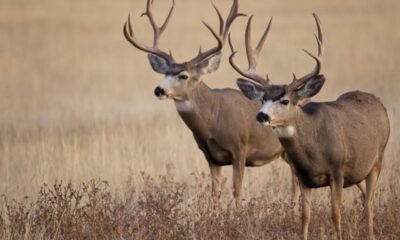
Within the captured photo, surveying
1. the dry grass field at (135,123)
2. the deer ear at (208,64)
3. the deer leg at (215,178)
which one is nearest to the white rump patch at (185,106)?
the deer ear at (208,64)

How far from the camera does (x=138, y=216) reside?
37.3 ft

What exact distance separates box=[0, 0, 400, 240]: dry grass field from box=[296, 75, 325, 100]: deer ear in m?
1.22

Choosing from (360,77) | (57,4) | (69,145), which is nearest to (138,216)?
(69,145)

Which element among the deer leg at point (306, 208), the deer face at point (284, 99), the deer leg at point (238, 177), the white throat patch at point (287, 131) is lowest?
the deer leg at point (306, 208)

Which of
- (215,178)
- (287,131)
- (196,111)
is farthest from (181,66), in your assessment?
(287,131)

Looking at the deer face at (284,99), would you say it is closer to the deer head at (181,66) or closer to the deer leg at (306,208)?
the deer leg at (306,208)

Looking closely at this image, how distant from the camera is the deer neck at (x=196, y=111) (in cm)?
1361

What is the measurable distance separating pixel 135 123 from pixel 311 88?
9.23 metres

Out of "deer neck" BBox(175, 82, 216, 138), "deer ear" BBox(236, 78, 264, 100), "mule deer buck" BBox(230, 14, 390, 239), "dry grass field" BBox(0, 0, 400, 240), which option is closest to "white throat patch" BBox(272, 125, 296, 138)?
"mule deer buck" BBox(230, 14, 390, 239)

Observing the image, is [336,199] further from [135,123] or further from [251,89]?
[135,123]

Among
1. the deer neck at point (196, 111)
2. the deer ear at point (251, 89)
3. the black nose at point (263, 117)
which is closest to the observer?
the black nose at point (263, 117)

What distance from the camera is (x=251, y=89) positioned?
11.6 m

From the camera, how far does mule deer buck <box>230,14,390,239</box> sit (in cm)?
1115

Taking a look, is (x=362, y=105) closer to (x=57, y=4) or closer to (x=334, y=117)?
(x=334, y=117)
